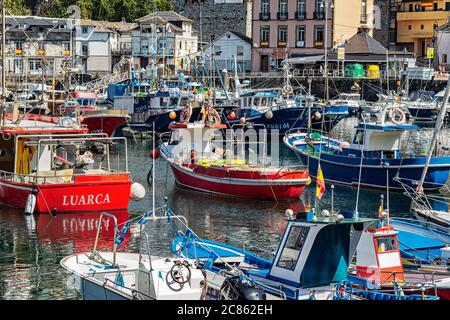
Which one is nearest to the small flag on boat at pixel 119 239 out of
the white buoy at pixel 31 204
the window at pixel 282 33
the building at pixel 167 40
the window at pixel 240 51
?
Result: the white buoy at pixel 31 204

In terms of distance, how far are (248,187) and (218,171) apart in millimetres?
1461

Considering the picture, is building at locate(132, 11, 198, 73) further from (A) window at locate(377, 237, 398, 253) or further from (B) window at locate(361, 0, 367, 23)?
(A) window at locate(377, 237, 398, 253)

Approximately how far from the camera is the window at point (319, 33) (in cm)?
8212

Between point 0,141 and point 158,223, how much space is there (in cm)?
683

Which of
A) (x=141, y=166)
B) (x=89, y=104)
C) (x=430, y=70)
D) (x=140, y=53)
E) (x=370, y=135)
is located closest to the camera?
(x=370, y=135)

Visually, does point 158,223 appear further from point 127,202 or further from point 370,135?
point 370,135

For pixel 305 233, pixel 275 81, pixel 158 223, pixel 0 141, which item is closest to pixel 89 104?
pixel 275 81

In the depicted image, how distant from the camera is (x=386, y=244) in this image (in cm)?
2084

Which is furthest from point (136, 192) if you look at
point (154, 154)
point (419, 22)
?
point (419, 22)

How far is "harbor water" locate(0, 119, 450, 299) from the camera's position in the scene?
2444 centimetres

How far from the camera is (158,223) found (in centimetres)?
3070

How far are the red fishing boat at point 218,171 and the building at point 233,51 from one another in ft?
147

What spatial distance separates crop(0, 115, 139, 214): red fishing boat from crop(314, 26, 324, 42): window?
162 ft

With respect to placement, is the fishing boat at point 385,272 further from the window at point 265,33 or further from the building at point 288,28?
the window at point 265,33
